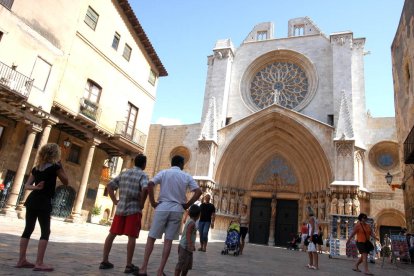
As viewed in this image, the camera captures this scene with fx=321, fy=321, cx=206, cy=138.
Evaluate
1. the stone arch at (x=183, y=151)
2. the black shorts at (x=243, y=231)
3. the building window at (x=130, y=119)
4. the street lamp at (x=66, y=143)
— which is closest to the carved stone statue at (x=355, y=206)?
the black shorts at (x=243, y=231)

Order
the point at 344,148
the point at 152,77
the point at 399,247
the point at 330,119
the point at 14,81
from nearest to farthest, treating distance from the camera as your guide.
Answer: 1. the point at 399,247
2. the point at 14,81
3. the point at 344,148
4. the point at 330,119
5. the point at 152,77

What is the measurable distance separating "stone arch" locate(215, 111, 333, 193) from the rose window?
118 inches

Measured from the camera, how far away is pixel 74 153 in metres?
17.9

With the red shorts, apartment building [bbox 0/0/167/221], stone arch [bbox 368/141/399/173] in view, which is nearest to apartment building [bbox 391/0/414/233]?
stone arch [bbox 368/141/399/173]

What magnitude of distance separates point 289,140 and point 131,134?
10.1 meters

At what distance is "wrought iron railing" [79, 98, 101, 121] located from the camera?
1597 cm

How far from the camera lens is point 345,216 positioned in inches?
635

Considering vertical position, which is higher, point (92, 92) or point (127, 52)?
point (127, 52)

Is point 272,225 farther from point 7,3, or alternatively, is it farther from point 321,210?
point 7,3

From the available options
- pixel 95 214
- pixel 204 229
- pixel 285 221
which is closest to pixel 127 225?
pixel 204 229

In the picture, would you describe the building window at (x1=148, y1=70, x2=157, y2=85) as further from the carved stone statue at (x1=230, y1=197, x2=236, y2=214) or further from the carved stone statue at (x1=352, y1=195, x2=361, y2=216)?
the carved stone statue at (x1=352, y1=195, x2=361, y2=216)

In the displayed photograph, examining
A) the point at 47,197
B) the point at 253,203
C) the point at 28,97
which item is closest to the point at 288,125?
the point at 253,203

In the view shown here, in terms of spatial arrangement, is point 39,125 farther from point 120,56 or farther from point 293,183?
point 293,183

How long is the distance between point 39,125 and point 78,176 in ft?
16.7
